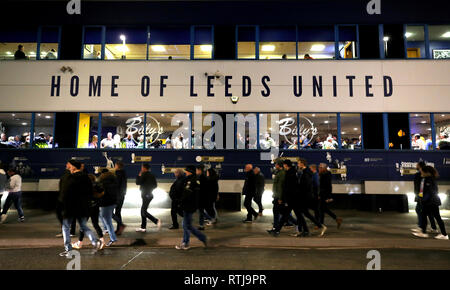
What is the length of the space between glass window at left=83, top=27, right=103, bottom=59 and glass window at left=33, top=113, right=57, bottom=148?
3215mm

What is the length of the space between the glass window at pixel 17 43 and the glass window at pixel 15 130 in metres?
2.73

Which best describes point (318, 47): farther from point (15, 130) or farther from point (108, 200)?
point (15, 130)

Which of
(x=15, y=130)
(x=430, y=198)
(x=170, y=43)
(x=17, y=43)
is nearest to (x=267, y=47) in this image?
(x=170, y=43)

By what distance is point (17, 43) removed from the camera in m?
13.6

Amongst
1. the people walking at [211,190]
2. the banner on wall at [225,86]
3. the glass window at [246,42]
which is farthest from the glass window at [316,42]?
the people walking at [211,190]

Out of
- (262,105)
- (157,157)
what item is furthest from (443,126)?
(157,157)

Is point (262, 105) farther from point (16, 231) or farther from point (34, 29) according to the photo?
point (34, 29)

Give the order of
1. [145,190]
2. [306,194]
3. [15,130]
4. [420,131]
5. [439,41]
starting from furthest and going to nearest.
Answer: [439,41] → [15,130] → [420,131] → [145,190] → [306,194]

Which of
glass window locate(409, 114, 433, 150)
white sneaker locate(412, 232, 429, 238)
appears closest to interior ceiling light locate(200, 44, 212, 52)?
glass window locate(409, 114, 433, 150)

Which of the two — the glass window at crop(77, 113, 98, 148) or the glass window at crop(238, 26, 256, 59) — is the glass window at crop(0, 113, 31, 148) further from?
the glass window at crop(238, 26, 256, 59)

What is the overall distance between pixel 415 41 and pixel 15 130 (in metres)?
18.4

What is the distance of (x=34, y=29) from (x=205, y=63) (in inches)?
324

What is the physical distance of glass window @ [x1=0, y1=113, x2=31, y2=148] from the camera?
12.8m
